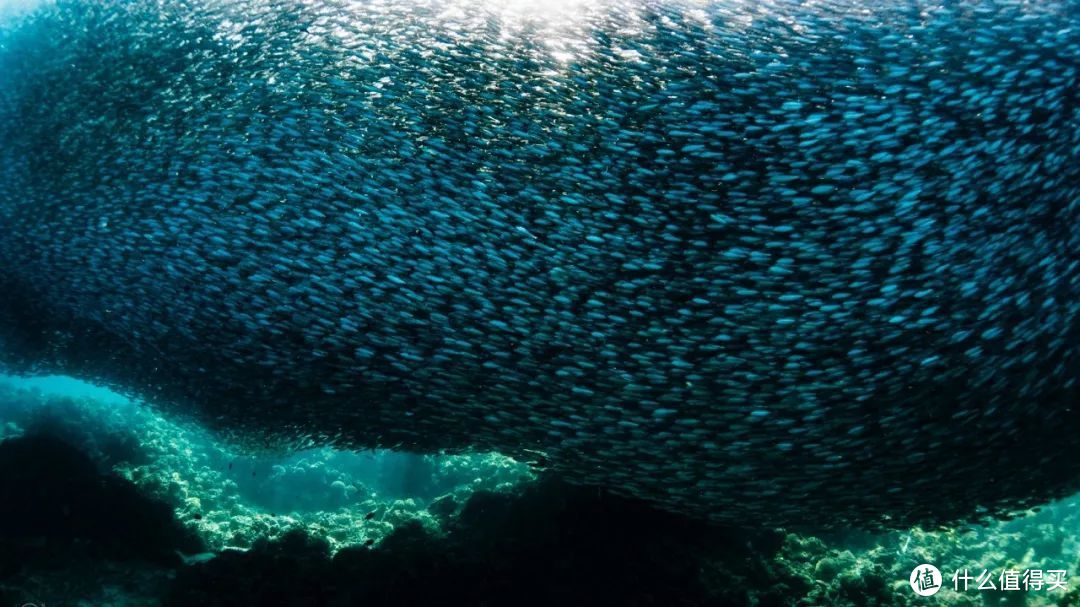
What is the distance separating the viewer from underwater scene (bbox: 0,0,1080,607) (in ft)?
19.5

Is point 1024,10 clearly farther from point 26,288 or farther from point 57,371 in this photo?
point 57,371

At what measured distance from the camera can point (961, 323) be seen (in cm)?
584

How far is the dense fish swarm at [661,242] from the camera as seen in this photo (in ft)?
19.4

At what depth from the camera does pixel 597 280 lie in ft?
21.5

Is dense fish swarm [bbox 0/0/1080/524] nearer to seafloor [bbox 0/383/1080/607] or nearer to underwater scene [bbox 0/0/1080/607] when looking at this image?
underwater scene [bbox 0/0/1080/607]

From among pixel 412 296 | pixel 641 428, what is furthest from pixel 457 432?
pixel 641 428
